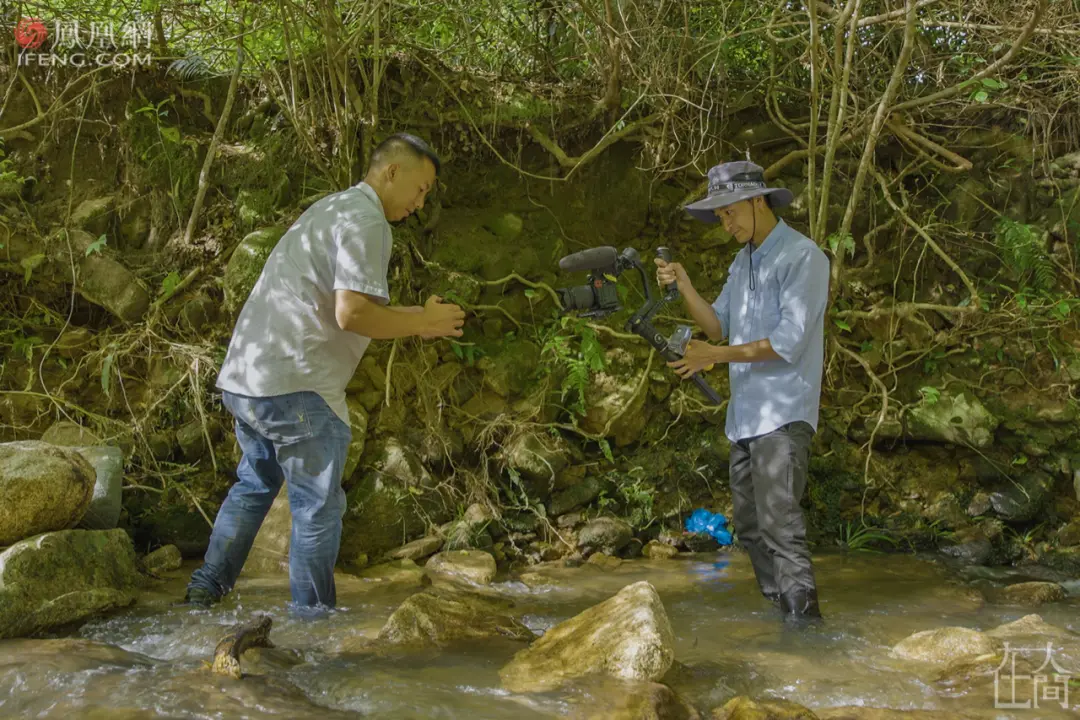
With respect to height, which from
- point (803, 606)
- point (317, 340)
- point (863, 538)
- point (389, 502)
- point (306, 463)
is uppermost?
point (317, 340)

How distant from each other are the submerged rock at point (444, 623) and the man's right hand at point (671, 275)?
4.90 ft

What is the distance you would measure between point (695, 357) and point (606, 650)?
1.17 metres

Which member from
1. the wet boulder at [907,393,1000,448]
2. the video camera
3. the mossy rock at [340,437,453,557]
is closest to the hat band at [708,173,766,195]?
the video camera

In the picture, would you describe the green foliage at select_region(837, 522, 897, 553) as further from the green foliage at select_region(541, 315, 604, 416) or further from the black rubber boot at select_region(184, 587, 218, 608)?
the black rubber boot at select_region(184, 587, 218, 608)

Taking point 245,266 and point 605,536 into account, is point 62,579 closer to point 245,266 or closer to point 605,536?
point 245,266

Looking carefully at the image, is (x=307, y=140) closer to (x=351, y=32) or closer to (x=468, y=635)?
(x=351, y=32)

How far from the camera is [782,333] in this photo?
3.21m

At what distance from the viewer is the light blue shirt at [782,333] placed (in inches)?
127

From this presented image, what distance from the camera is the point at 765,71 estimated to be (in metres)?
5.72

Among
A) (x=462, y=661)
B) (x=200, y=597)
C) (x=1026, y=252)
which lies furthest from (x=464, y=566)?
(x=1026, y=252)

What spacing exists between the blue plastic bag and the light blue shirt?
69.1 inches

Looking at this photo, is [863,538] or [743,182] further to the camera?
[863,538]

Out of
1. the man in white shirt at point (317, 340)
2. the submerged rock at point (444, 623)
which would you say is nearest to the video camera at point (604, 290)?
the man in white shirt at point (317, 340)

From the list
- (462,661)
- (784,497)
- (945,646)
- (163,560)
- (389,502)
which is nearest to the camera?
(462,661)
